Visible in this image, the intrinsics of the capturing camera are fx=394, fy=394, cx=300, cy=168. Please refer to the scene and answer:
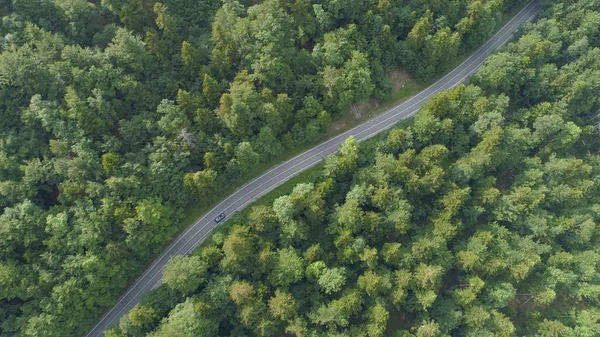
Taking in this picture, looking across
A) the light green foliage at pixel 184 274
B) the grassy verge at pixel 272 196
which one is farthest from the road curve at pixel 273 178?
the light green foliage at pixel 184 274

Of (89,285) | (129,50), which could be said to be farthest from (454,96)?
(89,285)

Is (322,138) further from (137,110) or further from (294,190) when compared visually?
(137,110)

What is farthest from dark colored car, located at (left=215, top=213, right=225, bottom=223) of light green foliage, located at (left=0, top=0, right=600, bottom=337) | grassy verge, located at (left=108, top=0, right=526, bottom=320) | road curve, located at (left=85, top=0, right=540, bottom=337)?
light green foliage, located at (left=0, top=0, right=600, bottom=337)

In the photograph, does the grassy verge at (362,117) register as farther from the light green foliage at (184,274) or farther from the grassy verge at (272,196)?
the light green foliage at (184,274)

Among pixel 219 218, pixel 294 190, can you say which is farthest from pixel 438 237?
pixel 219 218

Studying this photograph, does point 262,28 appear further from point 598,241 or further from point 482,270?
point 598,241

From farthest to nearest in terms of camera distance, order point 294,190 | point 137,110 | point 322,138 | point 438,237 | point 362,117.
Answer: point 362,117, point 322,138, point 137,110, point 438,237, point 294,190

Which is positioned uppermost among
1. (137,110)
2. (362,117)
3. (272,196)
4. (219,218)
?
(137,110)
